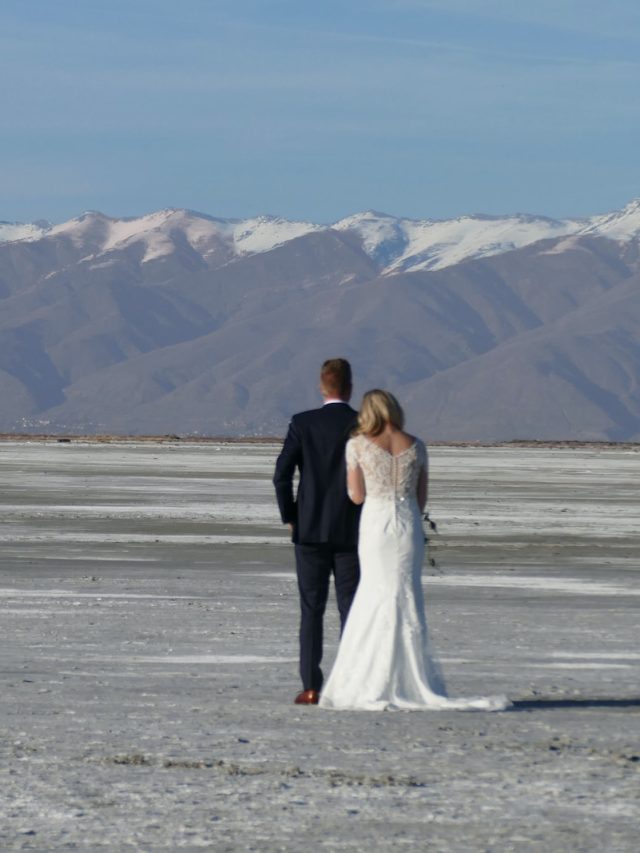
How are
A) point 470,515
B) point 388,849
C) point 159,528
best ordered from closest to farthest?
1. point 388,849
2. point 159,528
3. point 470,515

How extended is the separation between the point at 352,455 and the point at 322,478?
38 centimetres

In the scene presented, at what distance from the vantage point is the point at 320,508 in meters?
12.8

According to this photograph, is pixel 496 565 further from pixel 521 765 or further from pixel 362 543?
pixel 521 765

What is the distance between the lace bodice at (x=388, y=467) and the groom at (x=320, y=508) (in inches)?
12.4

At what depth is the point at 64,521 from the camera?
34969 mm

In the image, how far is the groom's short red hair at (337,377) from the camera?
41.4ft

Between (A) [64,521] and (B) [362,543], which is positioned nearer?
(B) [362,543]

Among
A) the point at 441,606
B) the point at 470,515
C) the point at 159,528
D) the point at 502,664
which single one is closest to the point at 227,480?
the point at 470,515

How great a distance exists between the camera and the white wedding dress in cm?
1223

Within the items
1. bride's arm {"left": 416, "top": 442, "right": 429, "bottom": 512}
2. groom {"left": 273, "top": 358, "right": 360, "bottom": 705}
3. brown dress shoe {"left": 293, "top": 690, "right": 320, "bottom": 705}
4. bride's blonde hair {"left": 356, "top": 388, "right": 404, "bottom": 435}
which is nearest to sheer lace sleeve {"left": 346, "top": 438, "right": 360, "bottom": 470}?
bride's blonde hair {"left": 356, "top": 388, "right": 404, "bottom": 435}

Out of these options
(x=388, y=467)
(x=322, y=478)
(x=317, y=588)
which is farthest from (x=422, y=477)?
(x=317, y=588)

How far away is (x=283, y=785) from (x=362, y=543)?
290cm

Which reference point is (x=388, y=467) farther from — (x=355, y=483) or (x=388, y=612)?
(x=388, y=612)

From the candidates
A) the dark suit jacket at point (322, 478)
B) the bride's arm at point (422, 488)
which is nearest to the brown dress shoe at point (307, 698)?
the dark suit jacket at point (322, 478)
